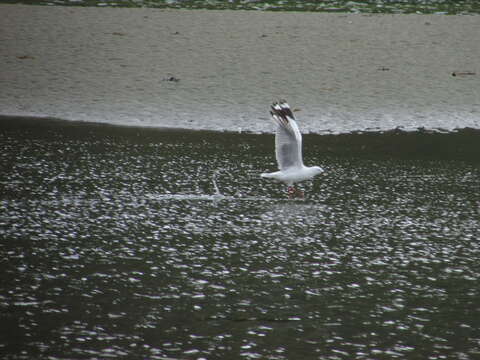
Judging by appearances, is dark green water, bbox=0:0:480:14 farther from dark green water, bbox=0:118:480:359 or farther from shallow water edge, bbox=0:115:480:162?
dark green water, bbox=0:118:480:359

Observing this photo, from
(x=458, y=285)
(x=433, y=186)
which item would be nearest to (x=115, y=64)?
(x=433, y=186)

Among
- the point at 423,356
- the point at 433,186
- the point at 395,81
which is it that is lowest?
the point at 423,356

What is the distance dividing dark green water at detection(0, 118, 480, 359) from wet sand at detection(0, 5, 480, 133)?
2.64 m

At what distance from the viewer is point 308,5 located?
23891 mm

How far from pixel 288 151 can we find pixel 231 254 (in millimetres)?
2881

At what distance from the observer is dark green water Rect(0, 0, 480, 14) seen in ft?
76.6

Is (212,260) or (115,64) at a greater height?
(115,64)

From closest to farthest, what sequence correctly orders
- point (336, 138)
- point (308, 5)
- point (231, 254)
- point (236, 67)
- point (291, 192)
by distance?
1. point (231, 254)
2. point (291, 192)
3. point (336, 138)
4. point (236, 67)
5. point (308, 5)

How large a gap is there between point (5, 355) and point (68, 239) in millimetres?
2907

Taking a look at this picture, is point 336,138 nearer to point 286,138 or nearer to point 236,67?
point 286,138

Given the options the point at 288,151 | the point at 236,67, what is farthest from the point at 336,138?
the point at 236,67

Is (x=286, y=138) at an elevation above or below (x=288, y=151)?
above

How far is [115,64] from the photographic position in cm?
1866

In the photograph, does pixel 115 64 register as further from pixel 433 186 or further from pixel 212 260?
pixel 212 260
